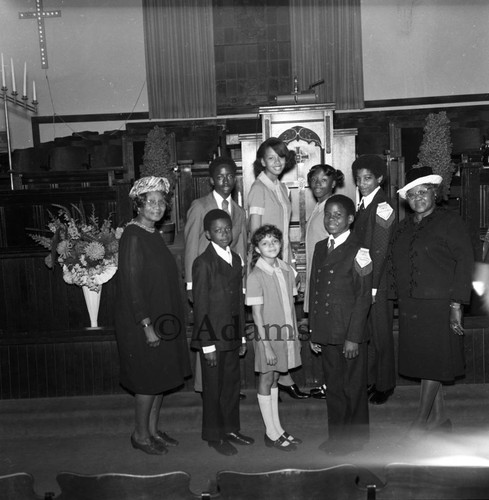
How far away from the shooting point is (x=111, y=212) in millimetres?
5270

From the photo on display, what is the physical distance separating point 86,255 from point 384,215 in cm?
195

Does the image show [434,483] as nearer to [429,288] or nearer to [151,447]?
[429,288]

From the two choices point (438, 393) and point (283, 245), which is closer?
point (438, 393)

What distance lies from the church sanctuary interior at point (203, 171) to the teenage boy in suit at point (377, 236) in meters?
0.33

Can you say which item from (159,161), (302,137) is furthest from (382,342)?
(159,161)

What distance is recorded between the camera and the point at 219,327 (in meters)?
3.29

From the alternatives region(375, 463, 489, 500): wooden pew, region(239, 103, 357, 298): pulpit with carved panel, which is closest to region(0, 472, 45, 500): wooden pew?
region(375, 463, 489, 500): wooden pew

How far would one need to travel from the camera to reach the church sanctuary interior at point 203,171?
3186 mm

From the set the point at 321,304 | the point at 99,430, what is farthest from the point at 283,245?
the point at 99,430

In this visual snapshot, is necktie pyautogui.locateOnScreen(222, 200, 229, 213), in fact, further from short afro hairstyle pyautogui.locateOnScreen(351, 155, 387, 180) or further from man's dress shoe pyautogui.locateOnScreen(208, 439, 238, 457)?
man's dress shoe pyautogui.locateOnScreen(208, 439, 238, 457)

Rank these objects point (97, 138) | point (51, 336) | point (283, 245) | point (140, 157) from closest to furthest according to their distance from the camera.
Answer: point (283, 245), point (51, 336), point (140, 157), point (97, 138)

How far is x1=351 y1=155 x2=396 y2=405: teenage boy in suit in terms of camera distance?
3451 millimetres

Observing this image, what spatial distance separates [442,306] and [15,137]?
953cm

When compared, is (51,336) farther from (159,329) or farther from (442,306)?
(442,306)
